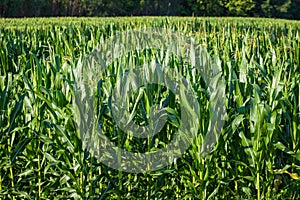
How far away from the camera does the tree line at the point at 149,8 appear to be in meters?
29.5

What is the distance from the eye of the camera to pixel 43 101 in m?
3.43

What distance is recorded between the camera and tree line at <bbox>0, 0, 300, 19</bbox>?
29531 millimetres

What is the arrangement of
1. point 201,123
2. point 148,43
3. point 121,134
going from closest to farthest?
point 201,123 → point 121,134 → point 148,43

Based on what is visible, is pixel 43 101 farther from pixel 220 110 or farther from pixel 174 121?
pixel 220 110

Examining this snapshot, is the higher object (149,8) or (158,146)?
(149,8)

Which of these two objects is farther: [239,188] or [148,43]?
[148,43]

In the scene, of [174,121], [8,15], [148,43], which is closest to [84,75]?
[174,121]

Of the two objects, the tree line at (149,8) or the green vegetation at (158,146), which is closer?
the green vegetation at (158,146)

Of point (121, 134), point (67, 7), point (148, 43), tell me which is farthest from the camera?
point (67, 7)

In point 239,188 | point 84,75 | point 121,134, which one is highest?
point 84,75

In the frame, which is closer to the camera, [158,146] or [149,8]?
[158,146]

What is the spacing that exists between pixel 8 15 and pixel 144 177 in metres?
26.8

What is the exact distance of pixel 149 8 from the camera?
37062 mm

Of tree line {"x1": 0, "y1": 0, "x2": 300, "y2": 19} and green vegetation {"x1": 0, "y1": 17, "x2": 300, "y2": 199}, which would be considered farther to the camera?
tree line {"x1": 0, "y1": 0, "x2": 300, "y2": 19}
